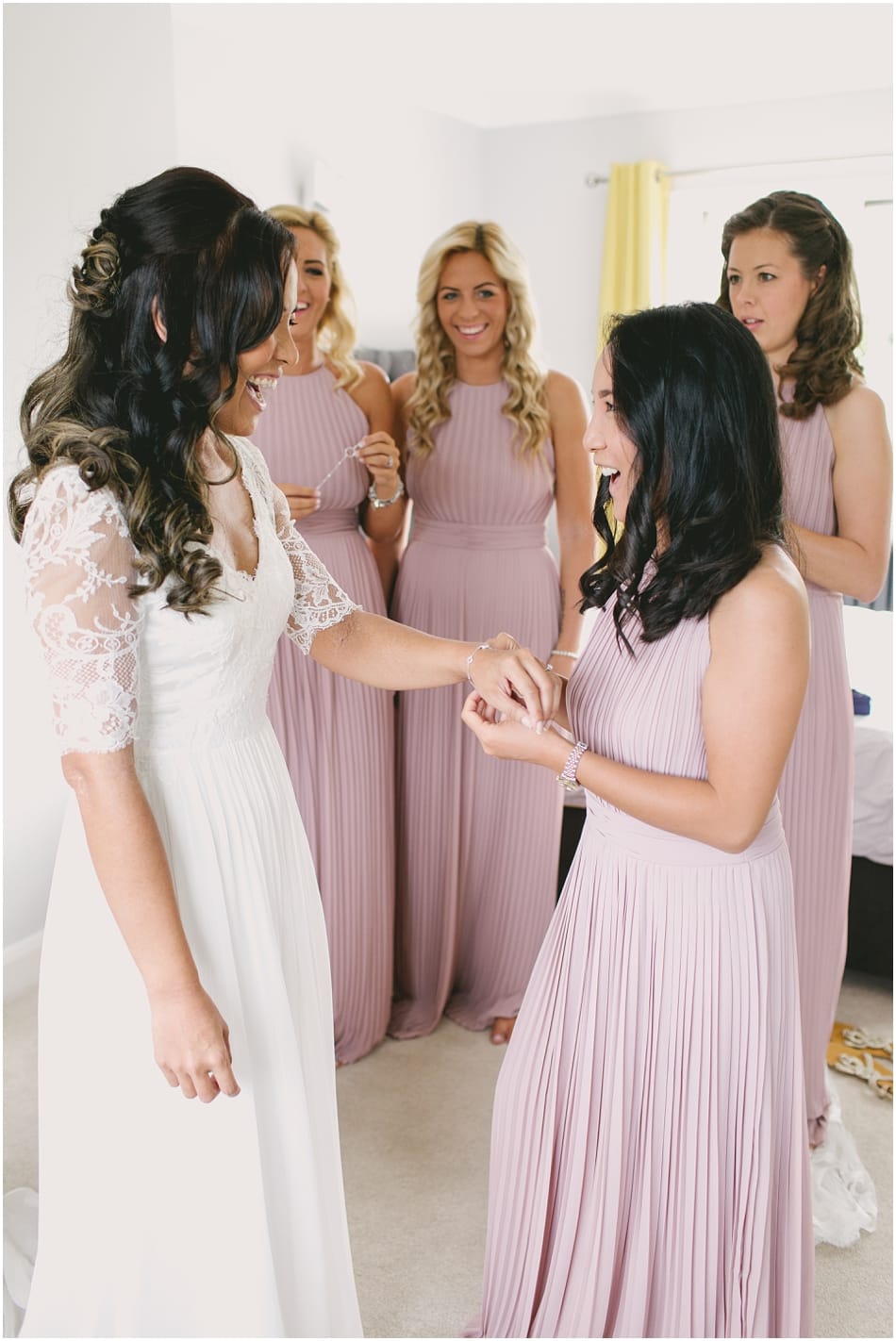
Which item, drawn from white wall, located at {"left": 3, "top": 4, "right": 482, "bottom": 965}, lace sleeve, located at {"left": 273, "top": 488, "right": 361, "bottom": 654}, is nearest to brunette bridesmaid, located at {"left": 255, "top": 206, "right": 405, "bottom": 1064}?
white wall, located at {"left": 3, "top": 4, "right": 482, "bottom": 965}

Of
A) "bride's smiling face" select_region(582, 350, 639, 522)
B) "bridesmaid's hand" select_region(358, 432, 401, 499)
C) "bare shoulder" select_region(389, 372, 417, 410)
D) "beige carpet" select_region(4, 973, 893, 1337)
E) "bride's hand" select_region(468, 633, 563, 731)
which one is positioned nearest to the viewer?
"bride's smiling face" select_region(582, 350, 639, 522)

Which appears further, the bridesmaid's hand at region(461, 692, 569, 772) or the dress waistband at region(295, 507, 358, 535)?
the dress waistband at region(295, 507, 358, 535)

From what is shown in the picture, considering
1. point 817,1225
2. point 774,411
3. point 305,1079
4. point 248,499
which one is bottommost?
point 817,1225

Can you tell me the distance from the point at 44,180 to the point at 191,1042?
2.23 metres

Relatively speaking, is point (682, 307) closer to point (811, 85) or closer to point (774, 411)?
point (774, 411)

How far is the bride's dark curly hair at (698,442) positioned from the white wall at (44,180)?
167cm

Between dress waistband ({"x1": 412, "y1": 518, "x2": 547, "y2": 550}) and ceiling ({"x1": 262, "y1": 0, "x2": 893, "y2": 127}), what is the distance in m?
1.94

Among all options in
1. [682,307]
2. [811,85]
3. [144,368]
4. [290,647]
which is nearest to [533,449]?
[290,647]

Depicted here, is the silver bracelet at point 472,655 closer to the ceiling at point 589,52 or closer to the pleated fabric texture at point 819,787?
the pleated fabric texture at point 819,787

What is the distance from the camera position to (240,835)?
4.66 ft

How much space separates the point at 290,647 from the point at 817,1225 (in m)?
1.58

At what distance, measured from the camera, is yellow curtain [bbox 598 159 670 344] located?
5180 millimetres

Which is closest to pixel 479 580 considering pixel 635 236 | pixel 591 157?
pixel 635 236

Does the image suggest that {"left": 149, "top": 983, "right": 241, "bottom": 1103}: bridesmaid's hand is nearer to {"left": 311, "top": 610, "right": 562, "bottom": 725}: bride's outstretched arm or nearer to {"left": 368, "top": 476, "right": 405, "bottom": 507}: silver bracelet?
{"left": 311, "top": 610, "right": 562, "bottom": 725}: bride's outstretched arm
